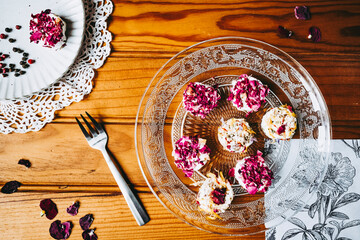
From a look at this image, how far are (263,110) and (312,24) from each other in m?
0.39

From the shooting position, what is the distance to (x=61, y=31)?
3.34 ft

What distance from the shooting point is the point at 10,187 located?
108 cm

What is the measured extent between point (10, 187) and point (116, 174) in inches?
16.4

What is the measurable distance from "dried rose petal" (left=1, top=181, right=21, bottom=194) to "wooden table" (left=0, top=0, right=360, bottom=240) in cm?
2

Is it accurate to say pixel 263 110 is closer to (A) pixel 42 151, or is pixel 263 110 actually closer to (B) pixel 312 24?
(B) pixel 312 24

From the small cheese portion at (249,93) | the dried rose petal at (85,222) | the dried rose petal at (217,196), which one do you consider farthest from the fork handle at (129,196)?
the small cheese portion at (249,93)

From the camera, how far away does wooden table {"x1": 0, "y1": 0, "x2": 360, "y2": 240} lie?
42.4 inches

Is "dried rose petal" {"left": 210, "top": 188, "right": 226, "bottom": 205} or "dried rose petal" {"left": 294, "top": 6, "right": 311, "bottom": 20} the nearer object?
"dried rose petal" {"left": 210, "top": 188, "right": 226, "bottom": 205}

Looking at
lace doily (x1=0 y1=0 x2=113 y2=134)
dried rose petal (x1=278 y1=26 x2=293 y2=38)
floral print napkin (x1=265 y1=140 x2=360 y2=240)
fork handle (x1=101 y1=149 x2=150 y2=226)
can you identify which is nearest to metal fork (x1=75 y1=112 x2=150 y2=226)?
fork handle (x1=101 y1=149 x2=150 y2=226)

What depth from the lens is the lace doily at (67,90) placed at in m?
1.07

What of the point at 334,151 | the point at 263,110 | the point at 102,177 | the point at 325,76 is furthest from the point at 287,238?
the point at 102,177

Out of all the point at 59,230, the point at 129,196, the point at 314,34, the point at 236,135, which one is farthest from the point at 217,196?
the point at 314,34

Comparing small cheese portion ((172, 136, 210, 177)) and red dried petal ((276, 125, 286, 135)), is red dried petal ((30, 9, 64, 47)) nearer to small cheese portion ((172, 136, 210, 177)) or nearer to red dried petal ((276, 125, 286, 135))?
small cheese portion ((172, 136, 210, 177))

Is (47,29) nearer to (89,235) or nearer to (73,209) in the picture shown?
(73,209)
